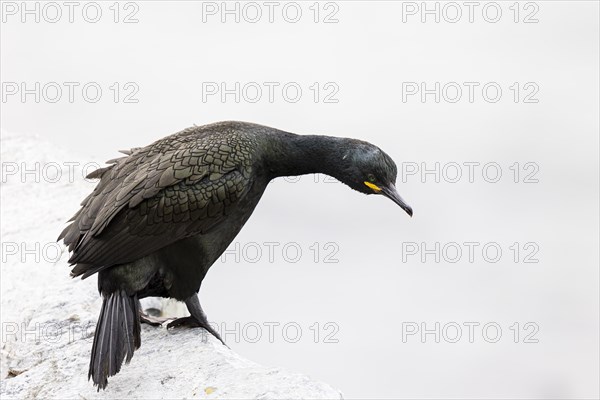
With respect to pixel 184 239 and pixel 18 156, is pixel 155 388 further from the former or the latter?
pixel 18 156

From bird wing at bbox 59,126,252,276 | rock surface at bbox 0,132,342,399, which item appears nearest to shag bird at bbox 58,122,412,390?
bird wing at bbox 59,126,252,276

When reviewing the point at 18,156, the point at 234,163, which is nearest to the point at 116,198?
the point at 234,163

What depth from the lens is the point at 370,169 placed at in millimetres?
7730

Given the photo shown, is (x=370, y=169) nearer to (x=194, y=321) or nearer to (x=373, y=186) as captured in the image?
(x=373, y=186)

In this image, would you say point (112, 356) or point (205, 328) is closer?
point (112, 356)

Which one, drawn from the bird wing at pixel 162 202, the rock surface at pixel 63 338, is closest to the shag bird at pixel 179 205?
the bird wing at pixel 162 202

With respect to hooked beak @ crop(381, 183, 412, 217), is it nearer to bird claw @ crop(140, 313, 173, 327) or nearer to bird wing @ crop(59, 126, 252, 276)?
bird wing @ crop(59, 126, 252, 276)

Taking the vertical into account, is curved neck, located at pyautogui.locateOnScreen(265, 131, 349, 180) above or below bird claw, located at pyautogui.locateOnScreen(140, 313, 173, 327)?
above

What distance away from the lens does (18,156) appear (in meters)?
11.1

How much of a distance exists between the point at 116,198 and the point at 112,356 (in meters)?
1.11

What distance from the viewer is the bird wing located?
24.1ft

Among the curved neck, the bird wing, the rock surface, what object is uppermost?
the curved neck

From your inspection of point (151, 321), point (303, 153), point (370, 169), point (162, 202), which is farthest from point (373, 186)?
point (151, 321)

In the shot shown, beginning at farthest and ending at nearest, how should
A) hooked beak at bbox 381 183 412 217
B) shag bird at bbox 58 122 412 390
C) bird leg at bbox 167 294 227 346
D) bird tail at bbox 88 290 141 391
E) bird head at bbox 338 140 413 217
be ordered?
bird leg at bbox 167 294 227 346
bird head at bbox 338 140 413 217
hooked beak at bbox 381 183 412 217
shag bird at bbox 58 122 412 390
bird tail at bbox 88 290 141 391
